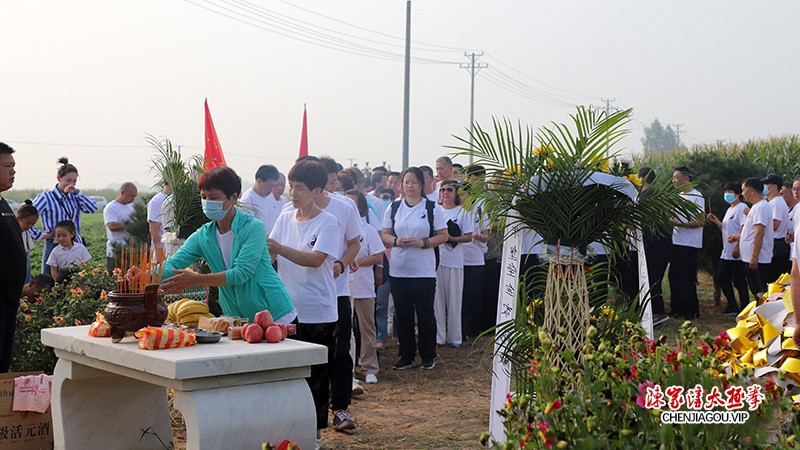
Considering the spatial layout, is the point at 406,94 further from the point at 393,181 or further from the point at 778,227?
the point at 778,227

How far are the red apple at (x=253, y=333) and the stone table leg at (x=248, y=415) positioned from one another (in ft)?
1.00

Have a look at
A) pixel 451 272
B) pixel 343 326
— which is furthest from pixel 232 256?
pixel 451 272

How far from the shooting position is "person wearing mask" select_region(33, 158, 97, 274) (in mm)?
11562

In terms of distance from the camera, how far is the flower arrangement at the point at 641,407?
328 cm

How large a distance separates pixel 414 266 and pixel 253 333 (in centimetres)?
481

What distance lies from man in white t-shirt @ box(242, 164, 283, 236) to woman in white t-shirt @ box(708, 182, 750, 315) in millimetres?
6810

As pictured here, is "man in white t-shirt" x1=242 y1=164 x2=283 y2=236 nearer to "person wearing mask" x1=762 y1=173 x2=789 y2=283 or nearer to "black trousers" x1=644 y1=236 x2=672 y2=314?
"black trousers" x1=644 y1=236 x2=672 y2=314

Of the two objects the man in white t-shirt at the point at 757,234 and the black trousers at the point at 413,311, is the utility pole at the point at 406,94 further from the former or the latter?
the black trousers at the point at 413,311

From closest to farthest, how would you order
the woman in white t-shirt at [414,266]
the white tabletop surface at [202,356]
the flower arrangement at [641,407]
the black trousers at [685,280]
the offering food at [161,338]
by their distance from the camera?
the flower arrangement at [641,407], the white tabletop surface at [202,356], the offering food at [161,338], the woman in white t-shirt at [414,266], the black trousers at [685,280]

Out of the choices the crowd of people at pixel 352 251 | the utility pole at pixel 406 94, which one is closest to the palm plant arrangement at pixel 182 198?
the crowd of people at pixel 352 251

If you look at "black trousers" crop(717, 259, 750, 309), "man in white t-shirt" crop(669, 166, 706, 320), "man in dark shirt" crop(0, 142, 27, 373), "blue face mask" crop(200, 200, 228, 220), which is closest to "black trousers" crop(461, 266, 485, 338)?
"man in white t-shirt" crop(669, 166, 706, 320)

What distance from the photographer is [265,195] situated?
32.9 ft

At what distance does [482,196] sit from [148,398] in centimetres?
275

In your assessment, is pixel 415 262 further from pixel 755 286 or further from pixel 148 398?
pixel 755 286
